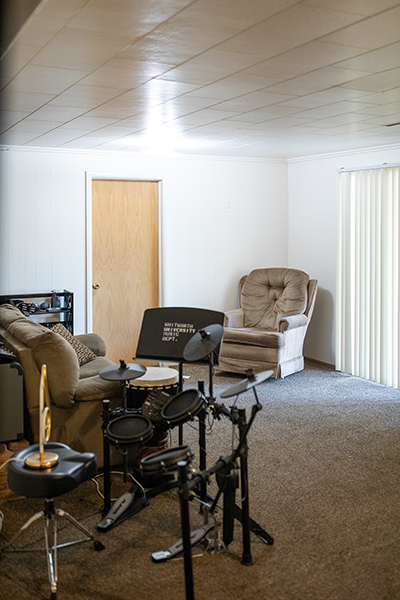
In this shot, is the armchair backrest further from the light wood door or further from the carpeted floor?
the carpeted floor

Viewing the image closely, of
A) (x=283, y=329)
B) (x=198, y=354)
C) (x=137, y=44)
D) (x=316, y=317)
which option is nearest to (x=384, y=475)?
(x=198, y=354)

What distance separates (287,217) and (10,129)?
368 centimetres

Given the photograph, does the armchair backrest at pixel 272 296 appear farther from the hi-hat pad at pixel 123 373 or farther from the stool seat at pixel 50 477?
the stool seat at pixel 50 477

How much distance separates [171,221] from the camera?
660 centimetres

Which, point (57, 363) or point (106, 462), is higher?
point (57, 363)

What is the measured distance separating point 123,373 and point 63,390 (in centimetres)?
57

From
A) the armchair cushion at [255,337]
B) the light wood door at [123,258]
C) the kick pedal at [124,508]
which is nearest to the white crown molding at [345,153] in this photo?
the light wood door at [123,258]

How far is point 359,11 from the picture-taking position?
7.37 ft

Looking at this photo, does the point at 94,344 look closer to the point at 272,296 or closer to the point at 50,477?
the point at 272,296

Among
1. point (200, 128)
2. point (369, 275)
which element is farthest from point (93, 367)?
point (369, 275)

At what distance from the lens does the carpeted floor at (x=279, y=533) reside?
2500 mm

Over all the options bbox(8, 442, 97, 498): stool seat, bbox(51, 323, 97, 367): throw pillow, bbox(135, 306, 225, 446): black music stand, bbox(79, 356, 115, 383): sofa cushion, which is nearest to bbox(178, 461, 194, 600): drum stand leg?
bbox(8, 442, 97, 498): stool seat

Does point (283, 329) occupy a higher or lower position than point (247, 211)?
lower

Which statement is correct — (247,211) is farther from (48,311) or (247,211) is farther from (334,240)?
(48,311)
